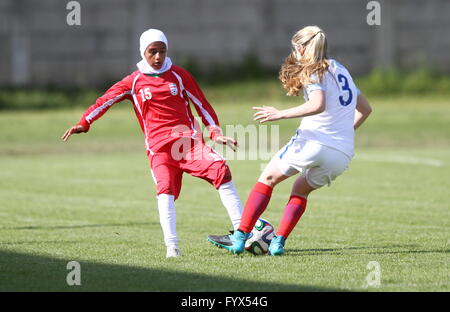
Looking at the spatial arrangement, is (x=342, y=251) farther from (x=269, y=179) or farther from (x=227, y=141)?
(x=227, y=141)

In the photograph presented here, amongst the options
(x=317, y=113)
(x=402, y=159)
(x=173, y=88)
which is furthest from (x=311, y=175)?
(x=402, y=159)

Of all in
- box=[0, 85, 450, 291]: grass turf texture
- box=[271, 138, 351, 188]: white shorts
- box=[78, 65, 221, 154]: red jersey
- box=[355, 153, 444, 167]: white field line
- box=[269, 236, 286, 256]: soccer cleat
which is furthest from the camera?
box=[355, 153, 444, 167]: white field line

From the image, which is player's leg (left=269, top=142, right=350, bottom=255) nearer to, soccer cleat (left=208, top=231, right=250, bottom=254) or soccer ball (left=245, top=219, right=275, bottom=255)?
soccer ball (left=245, top=219, right=275, bottom=255)

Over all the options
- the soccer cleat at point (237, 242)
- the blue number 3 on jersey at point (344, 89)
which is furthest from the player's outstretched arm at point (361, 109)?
the soccer cleat at point (237, 242)

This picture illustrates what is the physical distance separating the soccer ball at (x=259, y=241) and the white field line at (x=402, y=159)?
9.12 m

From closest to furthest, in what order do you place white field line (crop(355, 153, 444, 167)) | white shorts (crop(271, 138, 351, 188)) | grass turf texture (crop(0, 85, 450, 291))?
grass turf texture (crop(0, 85, 450, 291))
white shorts (crop(271, 138, 351, 188))
white field line (crop(355, 153, 444, 167))

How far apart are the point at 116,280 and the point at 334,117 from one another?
2.26 m

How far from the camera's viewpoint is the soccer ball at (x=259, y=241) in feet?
26.8

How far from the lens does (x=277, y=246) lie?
812 cm

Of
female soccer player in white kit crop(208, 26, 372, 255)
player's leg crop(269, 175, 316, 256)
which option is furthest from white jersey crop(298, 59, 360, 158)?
player's leg crop(269, 175, 316, 256)

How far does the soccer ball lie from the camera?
8.17 m

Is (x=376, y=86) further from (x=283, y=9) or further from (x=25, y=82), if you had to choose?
(x=25, y=82)

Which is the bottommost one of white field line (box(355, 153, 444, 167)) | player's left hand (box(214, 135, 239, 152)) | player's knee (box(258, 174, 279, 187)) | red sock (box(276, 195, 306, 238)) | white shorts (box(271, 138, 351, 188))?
white field line (box(355, 153, 444, 167))

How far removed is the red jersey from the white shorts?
77cm
